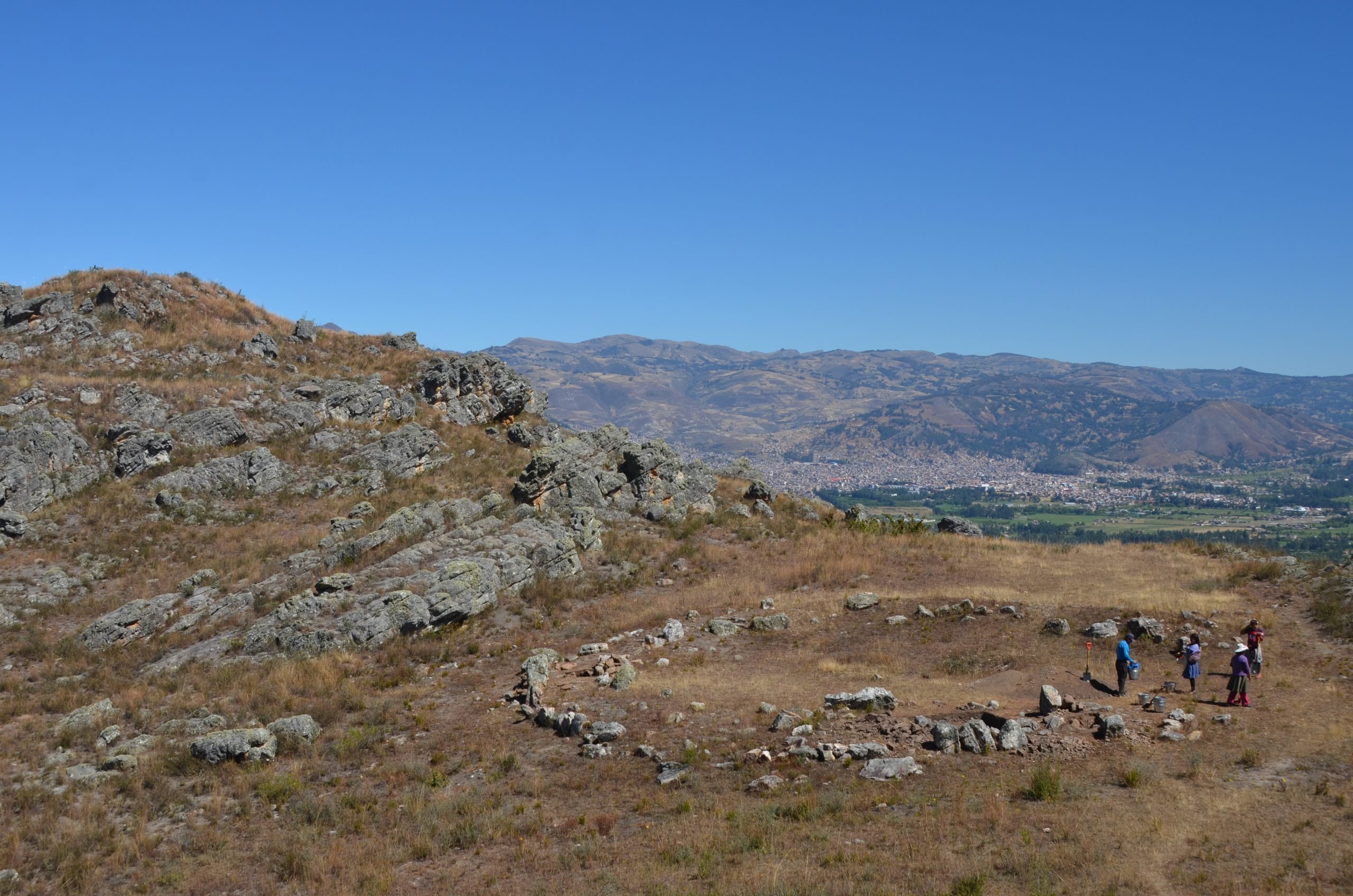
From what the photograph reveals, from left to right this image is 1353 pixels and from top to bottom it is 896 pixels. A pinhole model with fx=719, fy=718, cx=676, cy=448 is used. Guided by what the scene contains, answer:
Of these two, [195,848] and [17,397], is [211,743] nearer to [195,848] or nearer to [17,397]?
[195,848]

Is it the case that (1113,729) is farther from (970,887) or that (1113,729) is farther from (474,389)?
(474,389)

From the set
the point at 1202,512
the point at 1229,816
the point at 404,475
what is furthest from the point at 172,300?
the point at 1202,512

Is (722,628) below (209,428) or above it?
below

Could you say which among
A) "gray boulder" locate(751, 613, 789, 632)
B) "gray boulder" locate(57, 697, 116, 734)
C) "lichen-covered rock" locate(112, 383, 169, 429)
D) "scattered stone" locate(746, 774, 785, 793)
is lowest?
"gray boulder" locate(57, 697, 116, 734)

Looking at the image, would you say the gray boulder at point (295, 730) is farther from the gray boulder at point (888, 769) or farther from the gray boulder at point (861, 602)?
the gray boulder at point (861, 602)

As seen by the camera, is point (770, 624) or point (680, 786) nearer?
point (680, 786)

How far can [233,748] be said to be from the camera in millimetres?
18516

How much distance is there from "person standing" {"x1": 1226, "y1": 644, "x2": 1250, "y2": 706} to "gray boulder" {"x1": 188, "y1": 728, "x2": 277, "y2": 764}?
86.8 ft

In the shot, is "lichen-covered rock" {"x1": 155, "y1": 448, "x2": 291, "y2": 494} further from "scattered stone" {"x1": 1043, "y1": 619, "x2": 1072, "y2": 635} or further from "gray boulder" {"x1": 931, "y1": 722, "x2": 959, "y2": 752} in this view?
"scattered stone" {"x1": 1043, "y1": 619, "x2": 1072, "y2": 635}

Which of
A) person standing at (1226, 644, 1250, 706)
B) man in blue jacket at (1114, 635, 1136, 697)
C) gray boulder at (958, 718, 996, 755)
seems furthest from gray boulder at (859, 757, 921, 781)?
person standing at (1226, 644, 1250, 706)

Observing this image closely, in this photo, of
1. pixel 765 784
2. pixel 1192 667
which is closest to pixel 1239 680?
pixel 1192 667

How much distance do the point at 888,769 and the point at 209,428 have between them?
42.7m

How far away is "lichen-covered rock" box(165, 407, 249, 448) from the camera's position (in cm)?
4212

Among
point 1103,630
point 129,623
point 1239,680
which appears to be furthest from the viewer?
point 129,623
